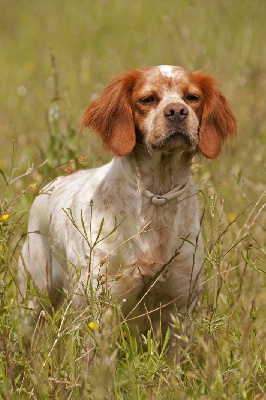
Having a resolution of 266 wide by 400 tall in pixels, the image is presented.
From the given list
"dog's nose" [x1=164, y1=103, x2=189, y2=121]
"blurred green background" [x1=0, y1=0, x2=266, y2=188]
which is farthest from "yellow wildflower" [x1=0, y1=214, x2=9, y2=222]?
"blurred green background" [x1=0, y1=0, x2=266, y2=188]

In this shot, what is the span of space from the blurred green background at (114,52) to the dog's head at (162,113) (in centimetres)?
119

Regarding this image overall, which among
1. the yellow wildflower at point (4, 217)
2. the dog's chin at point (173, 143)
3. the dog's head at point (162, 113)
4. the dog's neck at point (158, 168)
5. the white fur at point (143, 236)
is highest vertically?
the dog's head at point (162, 113)

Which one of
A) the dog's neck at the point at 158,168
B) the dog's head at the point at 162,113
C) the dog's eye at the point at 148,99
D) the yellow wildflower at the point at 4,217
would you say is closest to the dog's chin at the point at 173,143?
the dog's head at the point at 162,113

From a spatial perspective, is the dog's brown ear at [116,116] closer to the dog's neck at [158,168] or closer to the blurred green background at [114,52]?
the dog's neck at [158,168]

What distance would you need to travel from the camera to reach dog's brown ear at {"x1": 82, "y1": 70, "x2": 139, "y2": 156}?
11.1 ft

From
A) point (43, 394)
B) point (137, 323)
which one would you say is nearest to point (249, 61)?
point (137, 323)

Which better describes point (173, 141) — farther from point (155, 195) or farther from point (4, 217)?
point (4, 217)

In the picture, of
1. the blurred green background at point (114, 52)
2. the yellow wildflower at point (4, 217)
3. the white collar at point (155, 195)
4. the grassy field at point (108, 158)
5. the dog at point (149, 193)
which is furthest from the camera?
the blurred green background at point (114, 52)

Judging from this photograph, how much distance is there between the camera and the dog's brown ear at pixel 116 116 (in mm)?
3386

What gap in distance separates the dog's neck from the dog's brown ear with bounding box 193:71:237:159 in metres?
0.10

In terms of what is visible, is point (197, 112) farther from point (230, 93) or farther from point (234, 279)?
point (230, 93)

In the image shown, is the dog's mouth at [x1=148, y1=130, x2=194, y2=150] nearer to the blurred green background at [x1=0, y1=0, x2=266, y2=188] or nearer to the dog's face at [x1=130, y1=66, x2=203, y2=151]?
the dog's face at [x1=130, y1=66, x2=203, y2=151]

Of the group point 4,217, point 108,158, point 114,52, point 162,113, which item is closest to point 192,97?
point 162,113

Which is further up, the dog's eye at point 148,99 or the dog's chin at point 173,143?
the dog's eye at point 148,99
